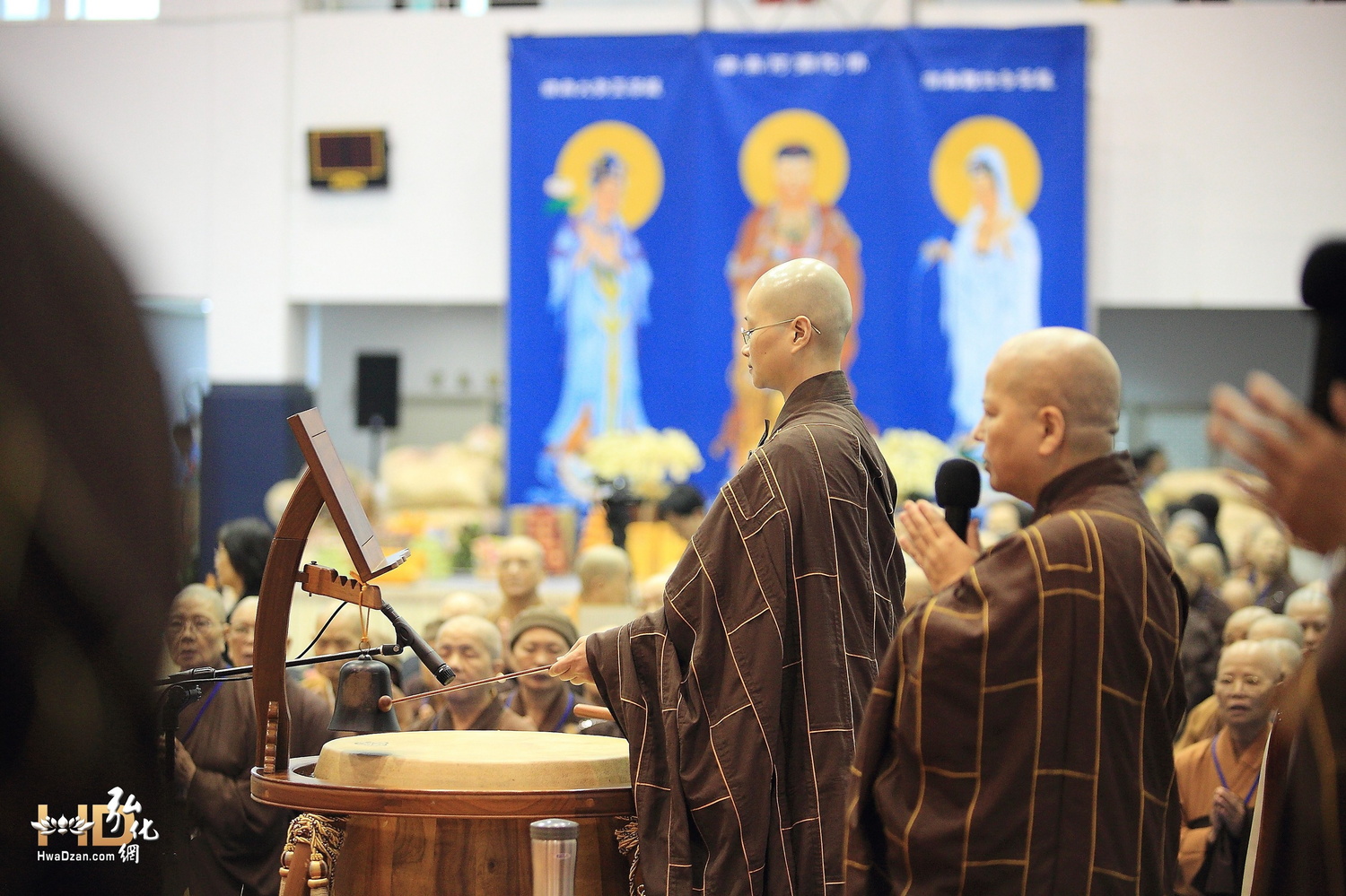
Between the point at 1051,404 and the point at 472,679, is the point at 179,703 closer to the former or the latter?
the point at 472,679

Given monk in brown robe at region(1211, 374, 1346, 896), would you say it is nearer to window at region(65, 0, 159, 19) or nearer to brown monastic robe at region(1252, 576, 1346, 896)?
brown monastic robe at region(1252, 576, 1346, 896)

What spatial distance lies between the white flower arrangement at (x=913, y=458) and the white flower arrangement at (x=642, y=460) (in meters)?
1.18

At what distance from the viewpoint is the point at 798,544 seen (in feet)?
8.46

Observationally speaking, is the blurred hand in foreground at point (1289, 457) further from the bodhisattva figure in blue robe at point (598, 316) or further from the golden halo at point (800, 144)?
the golden halo at point (800, 144)

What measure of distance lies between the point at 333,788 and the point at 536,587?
3252 mm

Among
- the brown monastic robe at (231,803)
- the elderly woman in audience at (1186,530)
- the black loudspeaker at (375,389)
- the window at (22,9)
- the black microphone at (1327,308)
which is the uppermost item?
the window at (22,9)

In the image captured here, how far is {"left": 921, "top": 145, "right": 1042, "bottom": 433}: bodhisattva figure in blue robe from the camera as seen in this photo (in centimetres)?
866

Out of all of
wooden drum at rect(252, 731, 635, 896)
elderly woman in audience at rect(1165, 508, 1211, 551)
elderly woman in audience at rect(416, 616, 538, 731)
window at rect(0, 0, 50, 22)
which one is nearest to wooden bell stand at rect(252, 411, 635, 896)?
wooden drum at rect(252, 731, 635, 896)

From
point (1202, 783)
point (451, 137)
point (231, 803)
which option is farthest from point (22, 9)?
point (1202, 783)

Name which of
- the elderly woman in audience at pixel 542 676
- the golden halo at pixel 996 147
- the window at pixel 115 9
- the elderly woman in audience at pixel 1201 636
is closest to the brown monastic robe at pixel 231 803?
the elderly woman in audience at pixel 542 676

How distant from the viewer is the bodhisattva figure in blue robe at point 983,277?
28.4ft

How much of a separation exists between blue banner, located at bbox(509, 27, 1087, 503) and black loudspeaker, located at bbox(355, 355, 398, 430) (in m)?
0.96

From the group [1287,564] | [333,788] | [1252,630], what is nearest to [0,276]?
[333,788]

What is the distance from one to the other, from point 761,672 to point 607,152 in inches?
270
